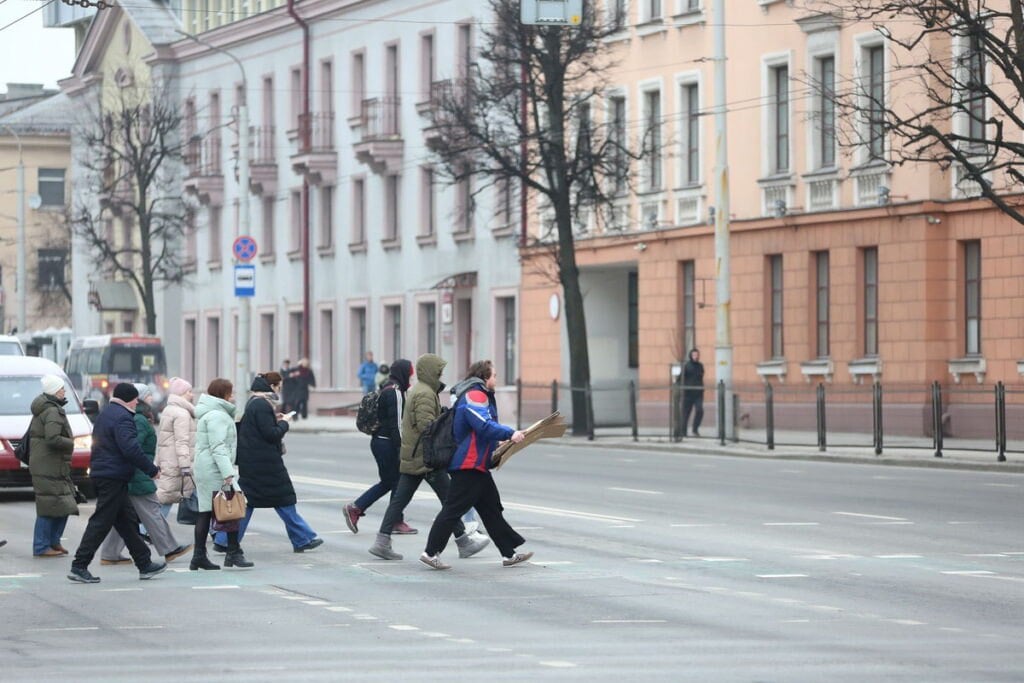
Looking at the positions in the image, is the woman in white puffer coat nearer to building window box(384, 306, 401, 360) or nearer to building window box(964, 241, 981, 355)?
building window box(964, 241, 981, 355)

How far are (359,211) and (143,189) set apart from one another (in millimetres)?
8648

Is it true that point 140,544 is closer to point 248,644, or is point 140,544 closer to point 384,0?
point 248,644

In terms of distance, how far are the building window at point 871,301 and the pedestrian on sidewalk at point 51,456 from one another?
24.8 m

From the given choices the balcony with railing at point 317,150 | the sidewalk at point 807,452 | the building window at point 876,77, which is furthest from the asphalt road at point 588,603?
the balcony with railing at point 317,150

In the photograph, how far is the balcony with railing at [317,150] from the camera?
62781mm

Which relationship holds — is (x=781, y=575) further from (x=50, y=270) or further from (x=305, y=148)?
(x=50, y=270)

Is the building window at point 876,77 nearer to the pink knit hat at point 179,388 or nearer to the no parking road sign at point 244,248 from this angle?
the no parking road sign at point 244,248

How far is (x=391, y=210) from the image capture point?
60844mm

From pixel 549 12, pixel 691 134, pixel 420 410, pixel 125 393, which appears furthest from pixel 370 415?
pixel 691 134

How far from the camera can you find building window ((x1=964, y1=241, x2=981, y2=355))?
3934 cm

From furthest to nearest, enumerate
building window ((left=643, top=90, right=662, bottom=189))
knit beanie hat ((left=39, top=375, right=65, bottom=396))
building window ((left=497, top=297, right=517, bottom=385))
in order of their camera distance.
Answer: building window ((left=497, top=297, right=517, bottom=385)) < building window ((left=643, top=90, right=662, bottom=189)) < knit beanie hat ((left=39, top=375, right=65, bottom=396))

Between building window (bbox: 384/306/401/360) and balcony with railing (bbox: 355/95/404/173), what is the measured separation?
12.4ft

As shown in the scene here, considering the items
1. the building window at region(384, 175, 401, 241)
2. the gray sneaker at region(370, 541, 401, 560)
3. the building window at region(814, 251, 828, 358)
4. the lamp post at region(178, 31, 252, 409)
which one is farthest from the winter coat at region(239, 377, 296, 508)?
the building window at region(384, 175, 401, 241)

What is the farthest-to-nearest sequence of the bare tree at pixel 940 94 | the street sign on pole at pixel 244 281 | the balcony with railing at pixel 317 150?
1. the balcony with railing at pixel 317 150
2. the street sign on pole at pixel 244 281
3. the bare tree at pixel 940 94
